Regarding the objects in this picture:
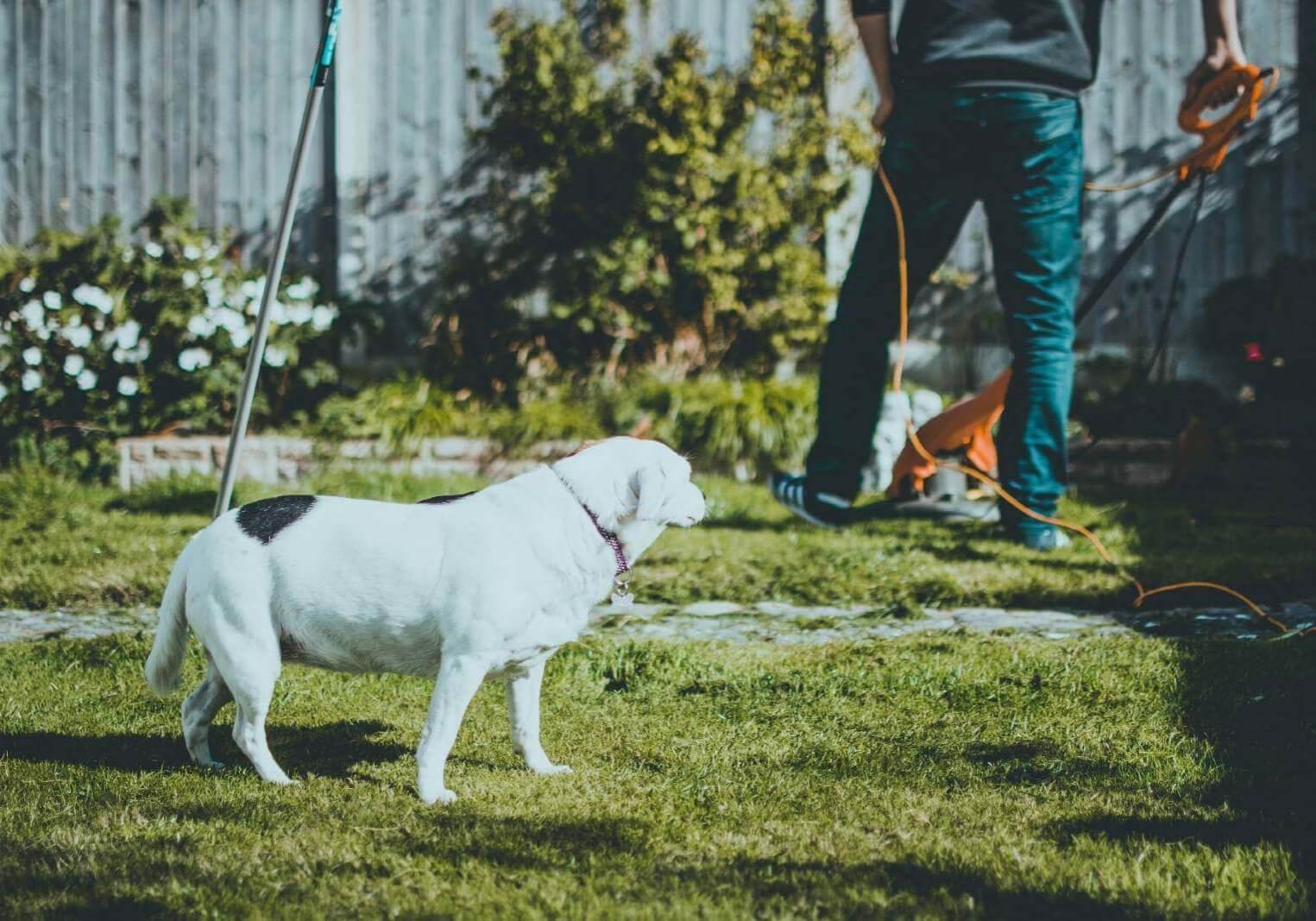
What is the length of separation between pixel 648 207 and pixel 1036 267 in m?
3.52

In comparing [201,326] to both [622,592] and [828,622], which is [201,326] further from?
[622,592]

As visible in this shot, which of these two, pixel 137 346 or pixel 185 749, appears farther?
pixel 137 346

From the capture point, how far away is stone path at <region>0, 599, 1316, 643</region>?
3521 mm

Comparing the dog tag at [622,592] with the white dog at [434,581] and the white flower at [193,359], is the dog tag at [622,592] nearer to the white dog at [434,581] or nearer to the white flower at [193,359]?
the white dog at [434,581]

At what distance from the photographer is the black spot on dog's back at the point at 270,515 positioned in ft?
7.66

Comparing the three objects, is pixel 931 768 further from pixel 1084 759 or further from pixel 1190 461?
pixel 1190 461

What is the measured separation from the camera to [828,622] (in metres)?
3.70

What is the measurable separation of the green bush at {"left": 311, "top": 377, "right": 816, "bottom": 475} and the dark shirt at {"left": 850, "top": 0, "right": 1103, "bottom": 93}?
2.73 meters

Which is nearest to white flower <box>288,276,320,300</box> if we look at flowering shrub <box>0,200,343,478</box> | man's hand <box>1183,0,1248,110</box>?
flowering shrub <box>0,200,343,478</box>

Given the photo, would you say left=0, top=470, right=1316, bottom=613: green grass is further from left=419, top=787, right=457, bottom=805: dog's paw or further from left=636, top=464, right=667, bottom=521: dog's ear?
left=419, top=787, right=457, bottom=805: dog's paw

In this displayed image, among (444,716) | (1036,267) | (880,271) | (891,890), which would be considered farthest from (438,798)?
(1036,267)

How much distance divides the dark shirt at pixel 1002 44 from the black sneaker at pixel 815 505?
1533 millimetres

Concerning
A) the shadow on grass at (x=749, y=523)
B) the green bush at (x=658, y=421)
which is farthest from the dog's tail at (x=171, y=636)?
the green bush at (x=658, y=421)

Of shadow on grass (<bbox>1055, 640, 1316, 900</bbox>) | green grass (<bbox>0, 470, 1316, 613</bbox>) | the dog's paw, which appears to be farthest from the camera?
green grass (<bbox>0, 470, 1316, 613</bbox>)
